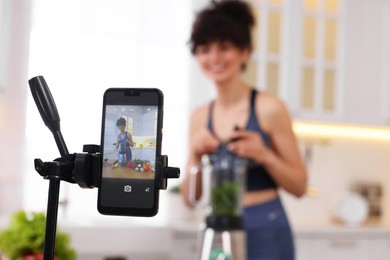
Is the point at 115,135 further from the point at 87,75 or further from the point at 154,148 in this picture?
the point at 87,75

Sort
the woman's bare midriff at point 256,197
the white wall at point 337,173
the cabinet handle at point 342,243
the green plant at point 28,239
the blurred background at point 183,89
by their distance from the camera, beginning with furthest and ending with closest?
1. the white wall at point 337,173
2. the cabinet handle at point 342,243
3. the blurred background at point 183,89
4. the woman's bare midriff at point 256,197
5. the green plant at point 28,239

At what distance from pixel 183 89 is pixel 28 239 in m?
2.65

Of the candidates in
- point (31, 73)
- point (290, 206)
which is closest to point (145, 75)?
point (31, 73)

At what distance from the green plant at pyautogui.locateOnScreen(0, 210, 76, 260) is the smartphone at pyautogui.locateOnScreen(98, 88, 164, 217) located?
580mm

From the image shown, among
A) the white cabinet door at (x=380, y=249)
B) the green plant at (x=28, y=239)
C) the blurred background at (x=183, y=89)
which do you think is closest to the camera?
the green plant at (x=28, y=239)

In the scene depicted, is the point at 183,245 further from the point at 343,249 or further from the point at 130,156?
the point at 130,156

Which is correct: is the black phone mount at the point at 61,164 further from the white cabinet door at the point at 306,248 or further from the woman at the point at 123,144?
the white cabinet door at the point at 306,248

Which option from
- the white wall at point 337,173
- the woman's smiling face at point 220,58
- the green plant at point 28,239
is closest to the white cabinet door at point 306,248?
the white wall at point 337,173

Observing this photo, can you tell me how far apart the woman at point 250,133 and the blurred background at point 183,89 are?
2.79ft

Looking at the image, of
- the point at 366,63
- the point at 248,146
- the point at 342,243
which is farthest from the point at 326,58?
the point at 248,146

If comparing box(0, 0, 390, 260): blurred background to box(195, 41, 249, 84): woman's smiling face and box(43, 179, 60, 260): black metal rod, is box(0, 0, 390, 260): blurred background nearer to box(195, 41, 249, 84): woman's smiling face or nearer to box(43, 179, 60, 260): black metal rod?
box(195, 41, 249, 84): woman's smiling face

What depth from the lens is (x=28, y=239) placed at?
1041 millimetres

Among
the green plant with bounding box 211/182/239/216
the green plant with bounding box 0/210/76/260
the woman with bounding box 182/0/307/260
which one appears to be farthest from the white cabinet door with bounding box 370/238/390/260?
the green plant with bounding box 0/210/76/260

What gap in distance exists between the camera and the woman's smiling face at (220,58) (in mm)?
2168
